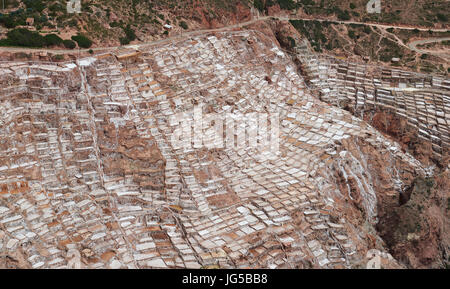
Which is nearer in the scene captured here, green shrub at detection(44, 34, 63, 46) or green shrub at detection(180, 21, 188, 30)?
green shrub at detection(44, 34, 63, 46)

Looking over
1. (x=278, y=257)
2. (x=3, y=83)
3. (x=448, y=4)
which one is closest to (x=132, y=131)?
(x=3, y=83)

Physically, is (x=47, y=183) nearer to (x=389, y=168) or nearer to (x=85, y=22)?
(x=85, y=22)

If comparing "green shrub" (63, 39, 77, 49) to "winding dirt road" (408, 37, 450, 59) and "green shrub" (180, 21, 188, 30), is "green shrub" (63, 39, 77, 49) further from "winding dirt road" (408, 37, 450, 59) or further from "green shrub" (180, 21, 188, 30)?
"winding dirt road" (408, 37, 450, 59)

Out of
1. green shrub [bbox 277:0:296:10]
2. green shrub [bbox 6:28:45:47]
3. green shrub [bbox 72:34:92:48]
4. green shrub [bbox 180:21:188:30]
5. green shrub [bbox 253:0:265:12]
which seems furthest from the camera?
green shrub [bbox 277:0:296:10]

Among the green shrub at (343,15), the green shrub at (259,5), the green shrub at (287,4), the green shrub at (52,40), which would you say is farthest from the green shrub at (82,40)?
the green shrub at (343,15)

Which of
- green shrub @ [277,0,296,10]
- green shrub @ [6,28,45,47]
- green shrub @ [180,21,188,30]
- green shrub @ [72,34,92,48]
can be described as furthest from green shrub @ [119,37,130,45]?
green shrub @ [277,0,296,10]

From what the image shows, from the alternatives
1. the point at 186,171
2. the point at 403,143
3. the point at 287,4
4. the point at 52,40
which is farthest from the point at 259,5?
the point at 186,171

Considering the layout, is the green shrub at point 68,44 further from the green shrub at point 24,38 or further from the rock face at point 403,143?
the rock face at point 403,143
